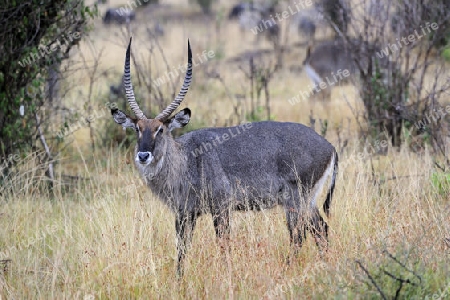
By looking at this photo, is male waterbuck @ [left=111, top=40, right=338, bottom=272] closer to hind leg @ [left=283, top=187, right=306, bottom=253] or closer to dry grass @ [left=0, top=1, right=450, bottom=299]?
hind leg @ [left=283, top=187, right=306, bottom=253]

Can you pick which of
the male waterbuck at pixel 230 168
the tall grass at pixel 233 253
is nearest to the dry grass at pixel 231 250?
the tall grass at pixel 233 253

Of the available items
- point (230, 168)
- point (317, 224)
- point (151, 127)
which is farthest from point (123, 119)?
point (317, 224)

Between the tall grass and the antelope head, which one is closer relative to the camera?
the tall grass

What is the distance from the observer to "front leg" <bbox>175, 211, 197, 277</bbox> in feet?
16.7

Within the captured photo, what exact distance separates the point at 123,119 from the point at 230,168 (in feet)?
3.20

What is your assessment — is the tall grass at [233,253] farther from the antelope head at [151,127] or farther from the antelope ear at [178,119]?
the antelope ear at [178,119]

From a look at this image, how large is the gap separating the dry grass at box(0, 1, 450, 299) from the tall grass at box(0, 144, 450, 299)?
0.01 m

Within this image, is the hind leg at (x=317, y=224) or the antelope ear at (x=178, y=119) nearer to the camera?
the hind leg at (x=317, y=224)

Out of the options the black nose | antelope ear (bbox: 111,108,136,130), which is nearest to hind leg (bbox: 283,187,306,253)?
the black nose

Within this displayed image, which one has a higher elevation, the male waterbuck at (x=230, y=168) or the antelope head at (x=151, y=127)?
the antelope head at (x=151, y=127)

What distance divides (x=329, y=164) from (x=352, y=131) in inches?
145

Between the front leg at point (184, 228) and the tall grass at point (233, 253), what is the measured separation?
0.11 m

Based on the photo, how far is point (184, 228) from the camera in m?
5.36

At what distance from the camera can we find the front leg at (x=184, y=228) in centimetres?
509
